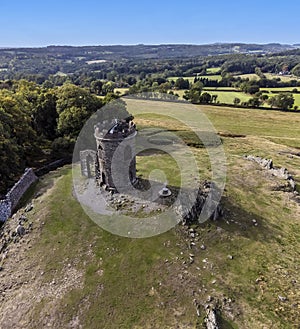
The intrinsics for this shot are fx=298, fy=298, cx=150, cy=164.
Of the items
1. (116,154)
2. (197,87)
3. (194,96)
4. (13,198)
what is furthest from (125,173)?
(197,87)

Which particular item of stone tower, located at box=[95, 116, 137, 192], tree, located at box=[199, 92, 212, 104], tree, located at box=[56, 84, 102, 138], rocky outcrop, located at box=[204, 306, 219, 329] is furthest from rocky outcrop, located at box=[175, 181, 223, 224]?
tree, located at box=[199, 92, 212, 104]

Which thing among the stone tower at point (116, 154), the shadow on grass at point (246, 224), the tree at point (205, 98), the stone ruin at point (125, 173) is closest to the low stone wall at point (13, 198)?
the stone ruin at point (125, 173)

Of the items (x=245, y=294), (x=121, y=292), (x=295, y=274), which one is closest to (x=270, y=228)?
(x=295, y=274)

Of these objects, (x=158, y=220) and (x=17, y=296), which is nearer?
(x=17, y=296)

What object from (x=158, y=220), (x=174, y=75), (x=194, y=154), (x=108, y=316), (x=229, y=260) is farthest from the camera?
(x=174, y=75)

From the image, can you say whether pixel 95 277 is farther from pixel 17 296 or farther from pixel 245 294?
pixel 245 294

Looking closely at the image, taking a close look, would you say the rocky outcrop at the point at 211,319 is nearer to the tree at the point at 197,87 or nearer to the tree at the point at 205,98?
the tree at the point at 205,98
